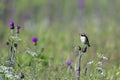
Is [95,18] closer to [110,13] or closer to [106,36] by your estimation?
[110,13]

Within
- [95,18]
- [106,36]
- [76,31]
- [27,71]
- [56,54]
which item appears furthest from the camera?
[95,18]

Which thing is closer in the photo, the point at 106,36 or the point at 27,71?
the point at 27,71

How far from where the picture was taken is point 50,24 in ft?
23.4

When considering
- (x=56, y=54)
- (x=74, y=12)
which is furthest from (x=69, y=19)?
(x=56, y=54)

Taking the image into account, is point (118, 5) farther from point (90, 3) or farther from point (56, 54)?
point (56, 54)

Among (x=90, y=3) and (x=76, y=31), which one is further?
(x=90, y=3)

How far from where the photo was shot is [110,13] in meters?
7.32

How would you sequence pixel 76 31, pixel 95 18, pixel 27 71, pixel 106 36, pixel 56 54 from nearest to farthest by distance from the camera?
pixel 27 71 < pixel 56 54 < pixel 106 36 < pixel 76 31 < pixel 95 18

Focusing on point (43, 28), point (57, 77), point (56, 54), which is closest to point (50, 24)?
point (43, 28)

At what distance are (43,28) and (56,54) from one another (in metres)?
1.59

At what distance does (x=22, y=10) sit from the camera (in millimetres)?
7707

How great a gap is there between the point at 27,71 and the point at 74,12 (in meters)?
4.26

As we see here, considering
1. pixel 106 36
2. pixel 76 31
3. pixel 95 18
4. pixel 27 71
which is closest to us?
pixel 27 71

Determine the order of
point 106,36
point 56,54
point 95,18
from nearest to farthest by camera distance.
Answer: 1. point 56,54
2. point 106,36
3. point 95,18
